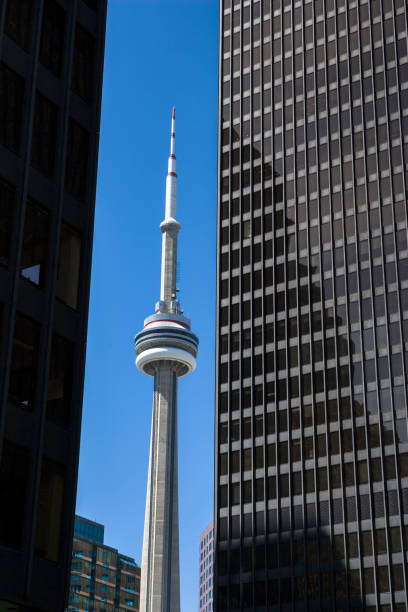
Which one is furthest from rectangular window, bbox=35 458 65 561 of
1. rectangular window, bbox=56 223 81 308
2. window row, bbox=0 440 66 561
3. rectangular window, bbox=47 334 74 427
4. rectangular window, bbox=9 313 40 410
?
rectangular window, bbox=56 223 81 308

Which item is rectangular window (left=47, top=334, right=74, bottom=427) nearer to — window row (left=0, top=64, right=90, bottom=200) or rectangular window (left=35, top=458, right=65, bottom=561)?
rectangular window (left=35, top=458, right=65, bottom=561)

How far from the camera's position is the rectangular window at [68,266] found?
124ft

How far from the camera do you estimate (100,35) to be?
43938 millimetres

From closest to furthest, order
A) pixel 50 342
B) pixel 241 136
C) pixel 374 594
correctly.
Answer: pixel 50 342, pixel 374 594, pixel 241 136

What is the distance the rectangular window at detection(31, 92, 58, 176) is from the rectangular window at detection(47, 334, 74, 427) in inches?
256

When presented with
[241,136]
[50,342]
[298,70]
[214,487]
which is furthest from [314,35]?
[50,342]

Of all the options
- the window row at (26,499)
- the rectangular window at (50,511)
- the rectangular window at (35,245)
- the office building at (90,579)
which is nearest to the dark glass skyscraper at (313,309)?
the rectangular window at (50,511)

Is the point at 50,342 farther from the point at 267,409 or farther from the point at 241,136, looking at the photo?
the point at 241,136

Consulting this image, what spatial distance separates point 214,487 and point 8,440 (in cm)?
8374

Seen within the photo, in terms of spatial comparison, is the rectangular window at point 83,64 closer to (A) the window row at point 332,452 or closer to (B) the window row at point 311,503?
(B) the window row at point 311,503

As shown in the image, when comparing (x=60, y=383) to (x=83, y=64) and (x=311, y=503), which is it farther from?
(x=311, y=503)

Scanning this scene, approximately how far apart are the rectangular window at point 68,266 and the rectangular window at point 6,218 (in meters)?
3.25

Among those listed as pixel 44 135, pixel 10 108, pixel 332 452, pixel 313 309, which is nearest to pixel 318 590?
pixel 332 452

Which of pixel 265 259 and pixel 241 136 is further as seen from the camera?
pixel 241 136
